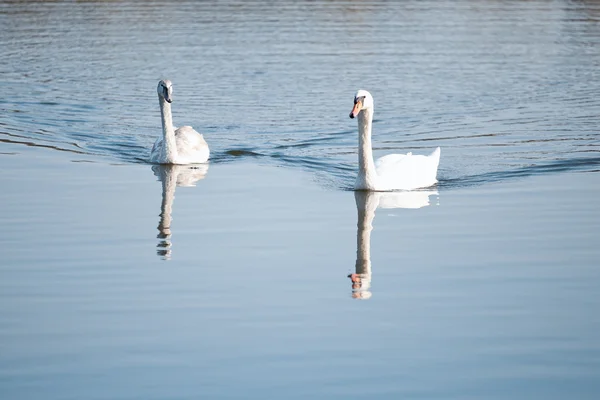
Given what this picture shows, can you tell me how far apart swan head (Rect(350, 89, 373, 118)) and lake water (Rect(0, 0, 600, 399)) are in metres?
1.25

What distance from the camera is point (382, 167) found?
1688 centimetres

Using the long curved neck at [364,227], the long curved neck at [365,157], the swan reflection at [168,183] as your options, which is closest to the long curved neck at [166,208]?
the swan reflection at [168,183]

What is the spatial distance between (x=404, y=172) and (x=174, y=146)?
4.52m

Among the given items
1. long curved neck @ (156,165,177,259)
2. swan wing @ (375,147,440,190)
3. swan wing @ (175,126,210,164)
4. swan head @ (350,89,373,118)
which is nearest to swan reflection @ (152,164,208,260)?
long curved neck @ (156,165,177,259)

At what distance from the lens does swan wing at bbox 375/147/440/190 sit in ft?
54.7

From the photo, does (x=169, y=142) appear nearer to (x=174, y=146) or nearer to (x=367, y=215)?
(x=174, y=146)

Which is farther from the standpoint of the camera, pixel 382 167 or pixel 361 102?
pixel 382 167

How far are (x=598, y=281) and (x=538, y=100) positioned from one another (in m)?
14.1

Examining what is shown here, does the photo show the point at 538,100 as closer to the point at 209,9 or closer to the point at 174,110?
the point at 174,110

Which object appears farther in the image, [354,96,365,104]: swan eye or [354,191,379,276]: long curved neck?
[354,96,365,104]: swan eye

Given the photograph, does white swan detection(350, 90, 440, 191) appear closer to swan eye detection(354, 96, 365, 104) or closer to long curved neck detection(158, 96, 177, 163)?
swan eye detection(354, 96, 365, 104)

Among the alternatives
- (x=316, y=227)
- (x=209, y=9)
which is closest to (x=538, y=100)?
(x=316, y=227)

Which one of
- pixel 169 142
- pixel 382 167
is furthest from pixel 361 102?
pixel 169 142

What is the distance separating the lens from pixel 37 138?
843 inches
